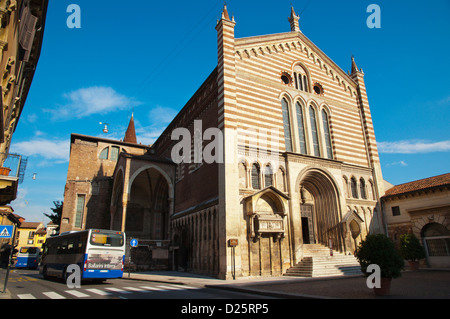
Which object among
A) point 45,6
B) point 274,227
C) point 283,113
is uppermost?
point 45,6

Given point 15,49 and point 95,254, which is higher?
point 15,49

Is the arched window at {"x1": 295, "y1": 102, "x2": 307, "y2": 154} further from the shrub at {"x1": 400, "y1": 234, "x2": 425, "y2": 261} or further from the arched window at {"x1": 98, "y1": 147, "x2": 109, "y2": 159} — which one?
the arched window at {"x1": 98, "y1": 147, "x2": 109, "y2": 159}

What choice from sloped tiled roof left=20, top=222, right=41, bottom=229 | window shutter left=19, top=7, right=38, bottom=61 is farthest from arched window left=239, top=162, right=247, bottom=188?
sloped tiled roof left=20, top=222, right=41, bottom=229

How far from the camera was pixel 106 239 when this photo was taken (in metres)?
14.3

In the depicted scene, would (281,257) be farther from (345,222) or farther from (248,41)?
(248,41)

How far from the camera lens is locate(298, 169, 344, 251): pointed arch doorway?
19969 millimetres

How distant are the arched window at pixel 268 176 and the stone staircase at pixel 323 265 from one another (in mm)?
4880

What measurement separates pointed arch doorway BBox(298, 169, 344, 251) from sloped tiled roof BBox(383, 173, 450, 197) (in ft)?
17.4

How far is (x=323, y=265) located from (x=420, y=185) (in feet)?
32.7

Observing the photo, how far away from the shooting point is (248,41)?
2073 centimetres

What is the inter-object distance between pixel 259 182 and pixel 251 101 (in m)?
5.52

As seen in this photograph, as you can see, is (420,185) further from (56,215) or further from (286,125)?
(56,215)

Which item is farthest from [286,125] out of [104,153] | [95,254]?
[104,153]
